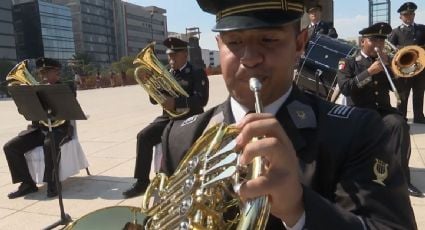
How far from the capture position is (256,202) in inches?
38.1

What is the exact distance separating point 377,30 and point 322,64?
38.2 inches

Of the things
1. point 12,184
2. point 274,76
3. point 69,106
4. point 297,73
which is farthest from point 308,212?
point 12,184

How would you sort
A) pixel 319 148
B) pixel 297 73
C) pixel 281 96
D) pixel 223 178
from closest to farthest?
A: pixel 223 178, pixel 319 148, pixel 281 96, pixel 297 73

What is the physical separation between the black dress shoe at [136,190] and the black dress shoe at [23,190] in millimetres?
1573

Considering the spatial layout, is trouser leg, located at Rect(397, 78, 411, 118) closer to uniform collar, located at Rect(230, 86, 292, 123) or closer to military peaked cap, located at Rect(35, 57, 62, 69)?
military peaked cap, located at Rect(35, 57, 62, 69)

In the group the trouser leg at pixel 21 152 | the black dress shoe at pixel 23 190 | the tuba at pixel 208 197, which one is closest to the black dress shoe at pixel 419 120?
the trouser leg at pixel 21 152

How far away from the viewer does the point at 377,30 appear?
4.71 meters

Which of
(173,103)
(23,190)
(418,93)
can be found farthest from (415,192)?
(23,190)

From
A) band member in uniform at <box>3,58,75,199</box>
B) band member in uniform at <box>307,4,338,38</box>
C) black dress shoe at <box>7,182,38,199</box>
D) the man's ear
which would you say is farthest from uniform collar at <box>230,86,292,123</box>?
band member in uniform at <box>307,4,338,38</box>

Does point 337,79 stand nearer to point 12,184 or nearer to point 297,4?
point 297,4

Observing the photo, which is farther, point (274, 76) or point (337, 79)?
point (337, 79)

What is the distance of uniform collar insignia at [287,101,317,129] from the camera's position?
1.47 metres

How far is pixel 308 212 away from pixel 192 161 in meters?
0.39

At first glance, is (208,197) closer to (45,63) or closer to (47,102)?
(47,102)
